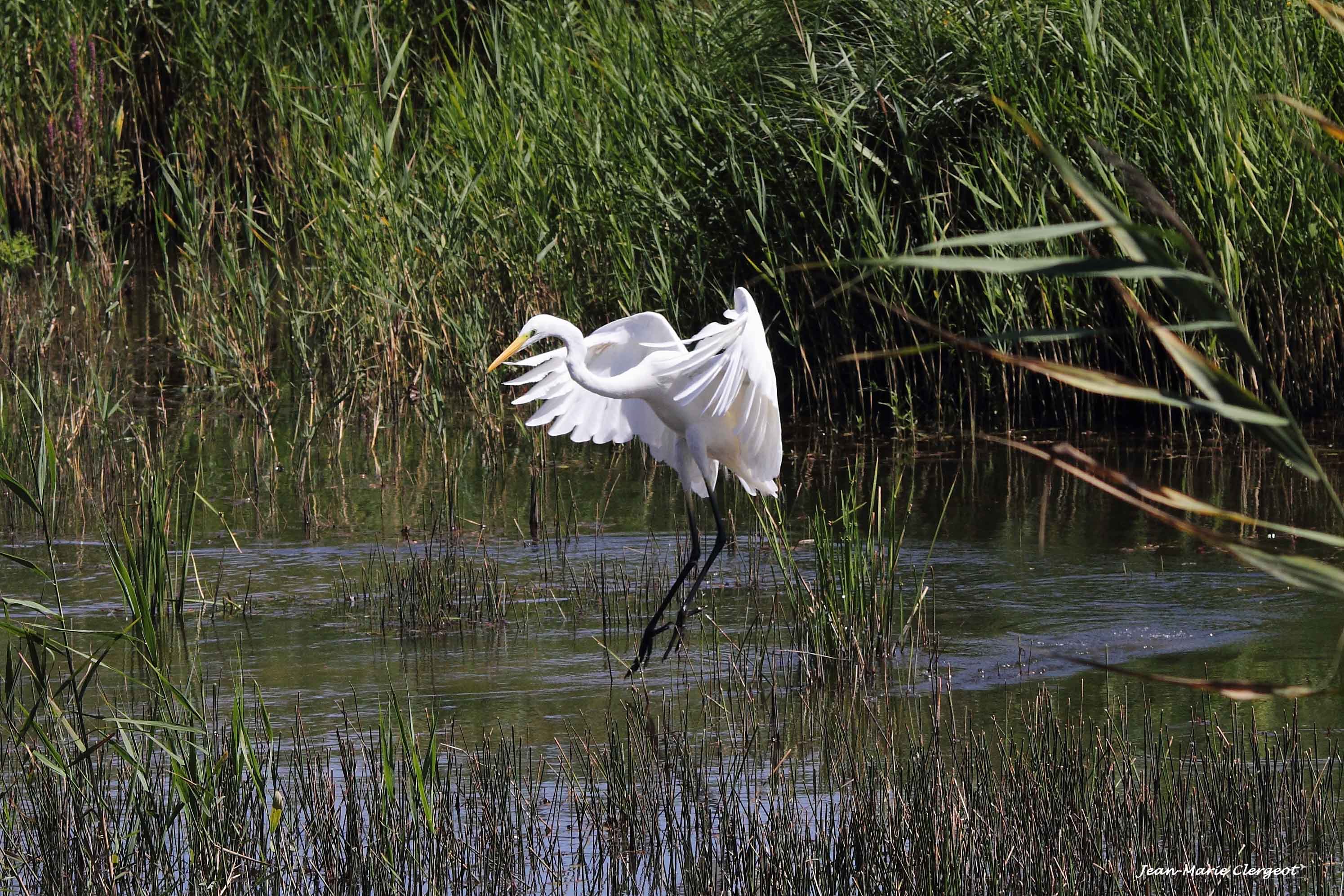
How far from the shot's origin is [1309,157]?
745cm

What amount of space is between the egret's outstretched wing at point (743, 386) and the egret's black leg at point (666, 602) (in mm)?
266

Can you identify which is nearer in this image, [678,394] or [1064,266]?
[1064,266]

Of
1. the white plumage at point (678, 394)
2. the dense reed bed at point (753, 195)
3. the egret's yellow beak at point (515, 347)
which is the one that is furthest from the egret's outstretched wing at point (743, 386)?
the dense reed bed at point (753, 195)

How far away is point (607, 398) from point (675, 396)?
43 centimetres

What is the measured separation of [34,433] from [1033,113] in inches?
186

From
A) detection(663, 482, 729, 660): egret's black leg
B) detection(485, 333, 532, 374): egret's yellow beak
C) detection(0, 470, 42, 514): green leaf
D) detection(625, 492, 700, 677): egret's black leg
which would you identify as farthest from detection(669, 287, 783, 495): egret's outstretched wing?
detection(0, 470, 42, 514): green leaf

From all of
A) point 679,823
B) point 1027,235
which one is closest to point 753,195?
point 679,823

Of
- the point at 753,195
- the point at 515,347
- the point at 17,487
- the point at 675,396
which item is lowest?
the point at 17,487

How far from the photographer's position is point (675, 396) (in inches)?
235

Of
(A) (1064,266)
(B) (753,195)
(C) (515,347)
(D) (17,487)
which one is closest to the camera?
(A) (1064,266)

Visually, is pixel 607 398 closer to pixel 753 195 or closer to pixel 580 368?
pixel 580 368

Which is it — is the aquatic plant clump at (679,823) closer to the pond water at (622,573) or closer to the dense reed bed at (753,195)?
the pond water at (622,573)

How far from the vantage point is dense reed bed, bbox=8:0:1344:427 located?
7617 mm

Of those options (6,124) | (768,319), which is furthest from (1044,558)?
(6,124)
